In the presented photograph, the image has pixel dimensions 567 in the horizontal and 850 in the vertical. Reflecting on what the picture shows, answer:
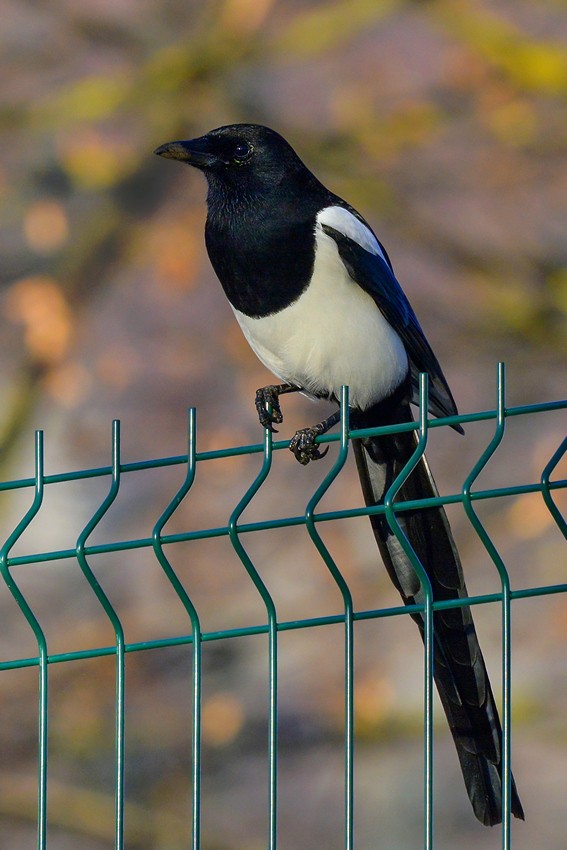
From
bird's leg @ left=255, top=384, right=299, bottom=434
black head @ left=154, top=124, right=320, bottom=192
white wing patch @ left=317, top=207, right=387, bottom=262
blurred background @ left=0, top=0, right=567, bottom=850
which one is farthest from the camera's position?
blurred background @ left=0, top=0, right=567, bottom=850

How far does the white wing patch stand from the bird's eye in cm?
25

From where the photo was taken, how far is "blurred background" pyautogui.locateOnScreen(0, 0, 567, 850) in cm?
566

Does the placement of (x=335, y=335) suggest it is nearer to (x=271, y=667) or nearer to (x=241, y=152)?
(x=241, y=152)

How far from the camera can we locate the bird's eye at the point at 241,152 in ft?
12.4

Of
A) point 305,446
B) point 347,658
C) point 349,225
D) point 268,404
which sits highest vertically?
point 349,225

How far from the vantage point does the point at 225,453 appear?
7.37ft

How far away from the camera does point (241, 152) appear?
379cm

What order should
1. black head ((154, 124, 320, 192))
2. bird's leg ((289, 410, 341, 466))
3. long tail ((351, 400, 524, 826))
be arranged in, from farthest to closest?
1. black head ((154, 124, 320, 192))
2. bird's leg ((289, 410, 341, 466))
3. long tail ((351, 400, 524, 826))

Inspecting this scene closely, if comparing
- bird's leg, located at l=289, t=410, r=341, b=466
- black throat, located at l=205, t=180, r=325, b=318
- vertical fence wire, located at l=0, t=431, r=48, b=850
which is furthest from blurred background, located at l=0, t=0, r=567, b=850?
vertical fence wire, located at l=0, t=431, r=48, b=850

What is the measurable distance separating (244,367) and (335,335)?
2655mm

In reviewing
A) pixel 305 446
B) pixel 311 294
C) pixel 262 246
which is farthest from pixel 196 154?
pixel 305 446

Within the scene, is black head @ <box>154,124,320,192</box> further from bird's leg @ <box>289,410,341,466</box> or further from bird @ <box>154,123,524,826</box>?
bird's leg @ <box>289,410,341,466</box>

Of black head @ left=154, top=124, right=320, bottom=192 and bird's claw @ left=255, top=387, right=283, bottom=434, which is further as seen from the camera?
black head @ left=154, top=124, right=320, bottom=192

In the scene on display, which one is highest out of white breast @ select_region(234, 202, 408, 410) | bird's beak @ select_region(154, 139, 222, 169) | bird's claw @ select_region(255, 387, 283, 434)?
bird's beak @ select_region(154, 139, 222, 169)
